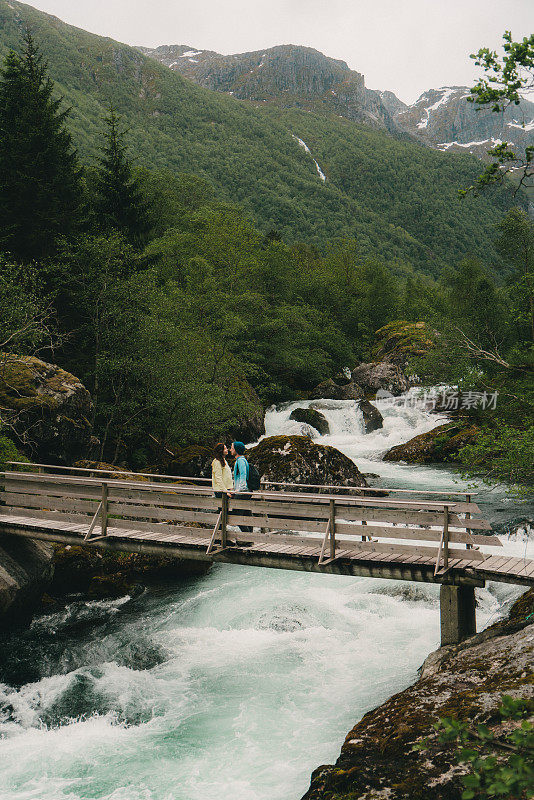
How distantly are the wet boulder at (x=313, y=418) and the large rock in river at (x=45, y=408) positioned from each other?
731 inches

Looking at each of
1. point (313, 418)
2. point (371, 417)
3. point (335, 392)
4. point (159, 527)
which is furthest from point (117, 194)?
point (159, 527)

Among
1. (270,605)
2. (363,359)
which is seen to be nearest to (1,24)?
(363,359)

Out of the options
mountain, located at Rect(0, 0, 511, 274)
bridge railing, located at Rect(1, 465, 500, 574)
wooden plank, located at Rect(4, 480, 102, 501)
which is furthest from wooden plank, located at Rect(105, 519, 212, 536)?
mountain, located at Rect(0, 0, 511, 274)

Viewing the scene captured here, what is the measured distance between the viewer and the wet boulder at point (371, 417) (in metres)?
37.0

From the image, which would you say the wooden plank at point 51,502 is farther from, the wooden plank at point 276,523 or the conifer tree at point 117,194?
the conifer tree at point 117,194

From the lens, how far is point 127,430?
24922 mm

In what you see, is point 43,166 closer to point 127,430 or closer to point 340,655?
point 127,430

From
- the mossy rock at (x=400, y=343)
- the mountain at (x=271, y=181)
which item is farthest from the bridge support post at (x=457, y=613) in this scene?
the mountain at (x=271, y=181)

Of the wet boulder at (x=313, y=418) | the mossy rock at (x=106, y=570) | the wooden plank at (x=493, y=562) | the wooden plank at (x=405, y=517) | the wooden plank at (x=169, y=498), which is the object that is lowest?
the mossy rock at (x=106, y=570)

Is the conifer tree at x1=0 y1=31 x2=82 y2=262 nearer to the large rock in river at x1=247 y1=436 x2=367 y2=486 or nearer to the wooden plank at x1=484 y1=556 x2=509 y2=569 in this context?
the large rock in river at x1=247 y1=436 x2=367 y2=486

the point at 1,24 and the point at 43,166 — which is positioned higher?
the point at 1,24

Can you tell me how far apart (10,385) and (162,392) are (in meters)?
7.91

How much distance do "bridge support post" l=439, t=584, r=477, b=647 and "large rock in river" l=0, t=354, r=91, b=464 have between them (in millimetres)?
12215

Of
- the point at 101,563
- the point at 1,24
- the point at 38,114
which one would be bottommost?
the point at 101,563
